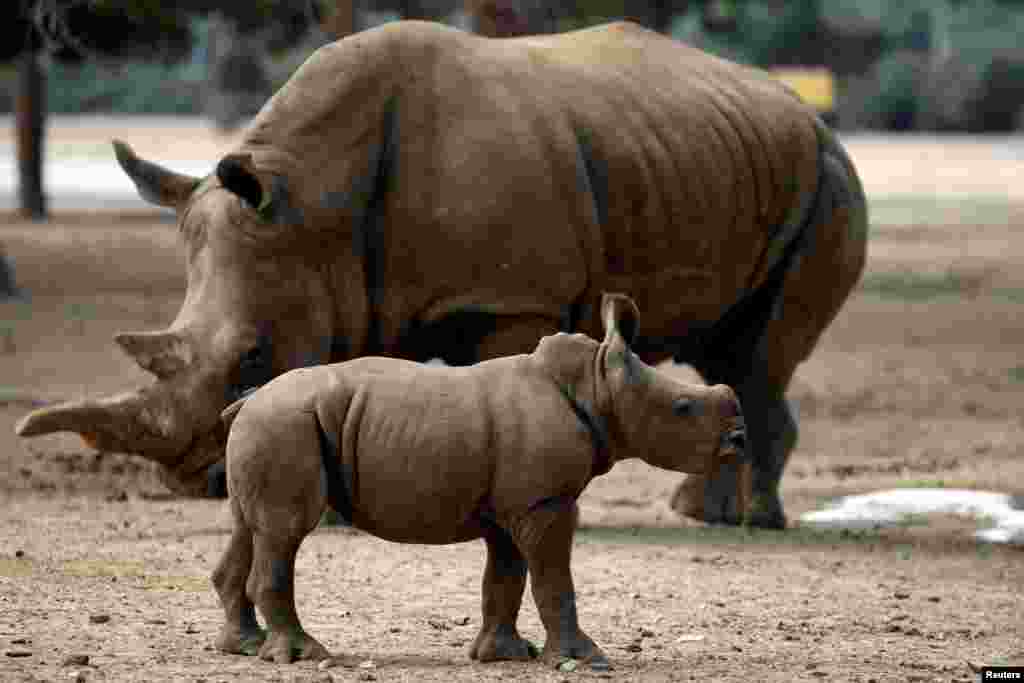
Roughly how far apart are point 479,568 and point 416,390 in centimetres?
250

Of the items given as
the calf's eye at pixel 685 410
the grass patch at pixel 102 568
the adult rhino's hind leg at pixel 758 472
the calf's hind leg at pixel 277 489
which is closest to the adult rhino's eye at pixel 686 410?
the calf's eye at pixel 685 410

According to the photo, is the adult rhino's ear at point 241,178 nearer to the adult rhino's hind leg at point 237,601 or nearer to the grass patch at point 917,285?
the adult rhino's hind leg at point 237,601

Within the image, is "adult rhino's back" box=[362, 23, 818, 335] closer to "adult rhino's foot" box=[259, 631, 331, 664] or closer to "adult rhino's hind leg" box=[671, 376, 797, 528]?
"adult rhino's hind leg" box=[671, 376, 797, 528]

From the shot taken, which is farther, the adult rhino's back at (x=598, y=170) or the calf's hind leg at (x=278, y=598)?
the adult rhino's back at (x=598, y=170)

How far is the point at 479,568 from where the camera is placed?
882 centimetres

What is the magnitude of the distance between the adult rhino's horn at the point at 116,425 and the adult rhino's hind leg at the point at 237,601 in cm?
108

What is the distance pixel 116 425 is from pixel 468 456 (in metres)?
1.85

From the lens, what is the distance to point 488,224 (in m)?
8.87

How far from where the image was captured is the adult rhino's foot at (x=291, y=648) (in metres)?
6.44

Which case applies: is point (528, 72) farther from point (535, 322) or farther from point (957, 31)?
point (957, 31)

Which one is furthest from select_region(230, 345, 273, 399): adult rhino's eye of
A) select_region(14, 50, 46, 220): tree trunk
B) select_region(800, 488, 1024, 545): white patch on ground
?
select_region(14, 50, 46, 220): tree trunk

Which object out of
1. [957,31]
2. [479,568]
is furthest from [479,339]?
[957,31]

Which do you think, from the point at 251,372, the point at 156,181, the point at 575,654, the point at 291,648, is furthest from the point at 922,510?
the point at 291,648

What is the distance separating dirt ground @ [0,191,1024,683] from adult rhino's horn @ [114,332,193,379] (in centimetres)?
73
